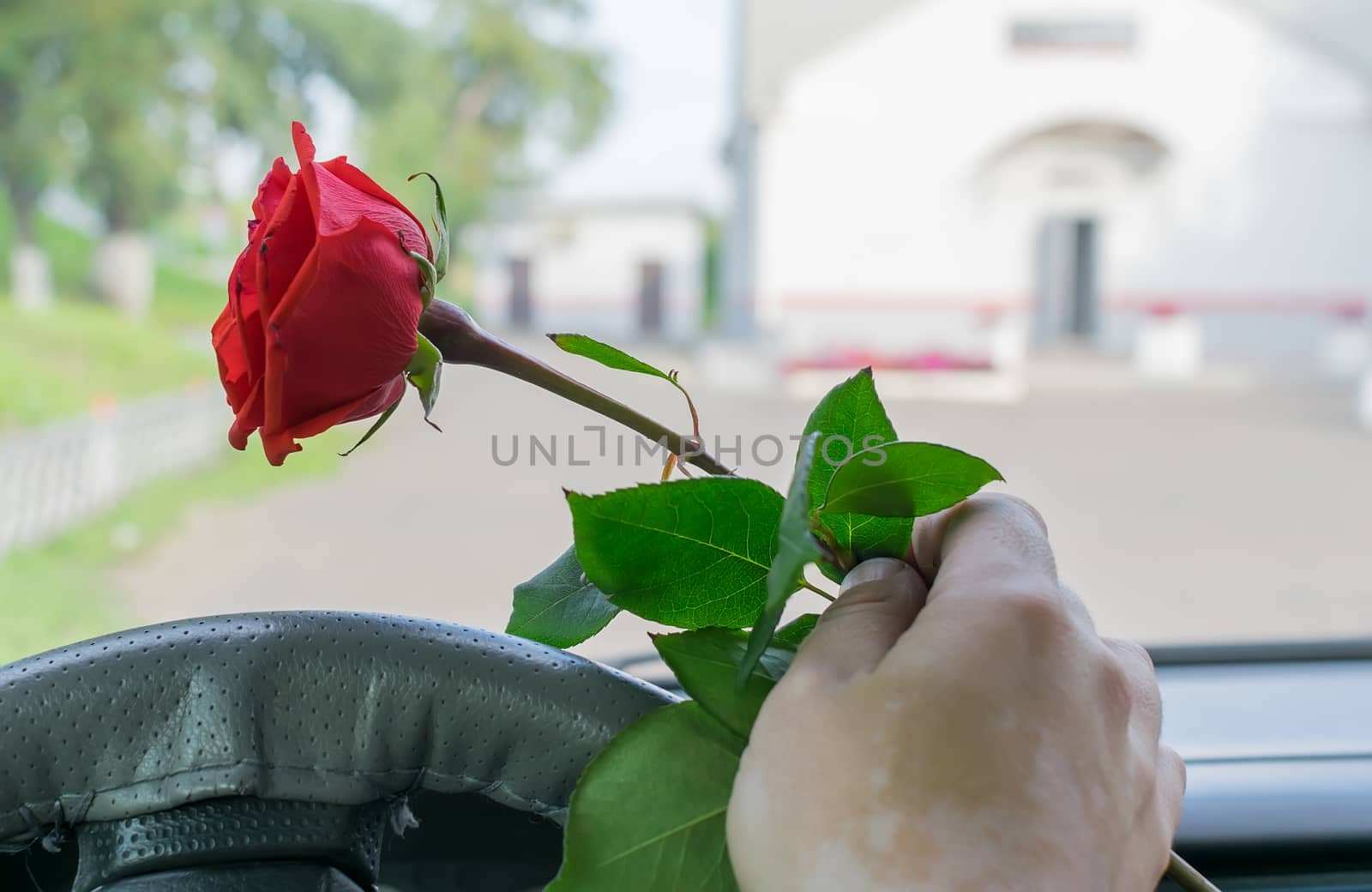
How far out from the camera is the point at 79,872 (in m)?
0.26

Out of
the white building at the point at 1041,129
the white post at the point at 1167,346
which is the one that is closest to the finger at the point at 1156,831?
the white post at the point at 1167,346

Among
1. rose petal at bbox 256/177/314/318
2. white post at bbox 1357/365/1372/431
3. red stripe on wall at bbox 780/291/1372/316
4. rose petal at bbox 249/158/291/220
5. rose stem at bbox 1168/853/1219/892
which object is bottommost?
white post at bbox 1357/365/1372/431

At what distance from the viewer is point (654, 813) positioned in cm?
19

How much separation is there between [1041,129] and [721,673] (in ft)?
25.6

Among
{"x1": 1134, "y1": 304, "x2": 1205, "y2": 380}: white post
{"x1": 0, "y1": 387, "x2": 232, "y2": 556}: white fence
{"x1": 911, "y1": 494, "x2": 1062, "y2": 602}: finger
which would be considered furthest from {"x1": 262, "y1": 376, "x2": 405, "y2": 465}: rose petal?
{"x1": 1134, "y1": 304, "x2": 1205, "y2": 380}: white post

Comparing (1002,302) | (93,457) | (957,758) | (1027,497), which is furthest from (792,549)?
(1002,302)

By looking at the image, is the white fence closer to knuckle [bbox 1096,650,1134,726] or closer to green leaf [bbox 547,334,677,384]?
green leaf [bbox 547,334,677,384]

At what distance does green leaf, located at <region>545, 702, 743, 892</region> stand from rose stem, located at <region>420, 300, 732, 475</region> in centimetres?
7

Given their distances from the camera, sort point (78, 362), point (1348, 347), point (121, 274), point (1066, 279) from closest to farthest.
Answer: point (78, 362)
point (1348, 347)
point (121, 274)
point (1066, 279)

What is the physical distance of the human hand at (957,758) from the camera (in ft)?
0.55

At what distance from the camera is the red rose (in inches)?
7.7

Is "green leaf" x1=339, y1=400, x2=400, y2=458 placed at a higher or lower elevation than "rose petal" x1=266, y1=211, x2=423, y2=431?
lower

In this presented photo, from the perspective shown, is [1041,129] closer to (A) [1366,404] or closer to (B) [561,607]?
(A) [1366,404]

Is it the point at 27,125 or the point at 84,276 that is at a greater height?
the point at 27,125
